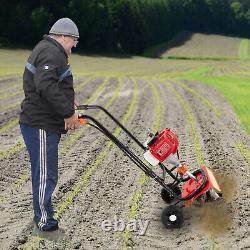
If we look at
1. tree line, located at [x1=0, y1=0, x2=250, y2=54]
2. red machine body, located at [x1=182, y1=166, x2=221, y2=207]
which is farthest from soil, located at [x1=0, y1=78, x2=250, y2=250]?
tree line, located at [x1=0, y1=0, x2=250, y2=54]

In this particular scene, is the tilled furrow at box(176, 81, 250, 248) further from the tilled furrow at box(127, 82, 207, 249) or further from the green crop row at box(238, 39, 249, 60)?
the green crop row at box(238, 39, 249, 60)

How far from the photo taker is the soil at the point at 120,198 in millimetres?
5688

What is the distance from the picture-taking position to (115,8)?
6372 cm

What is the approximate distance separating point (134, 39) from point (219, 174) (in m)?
60.8

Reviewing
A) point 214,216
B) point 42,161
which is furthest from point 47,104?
point 214,216

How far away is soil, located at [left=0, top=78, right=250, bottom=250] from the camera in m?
5.69

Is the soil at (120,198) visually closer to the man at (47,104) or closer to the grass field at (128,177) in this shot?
the grass field at (128,177)

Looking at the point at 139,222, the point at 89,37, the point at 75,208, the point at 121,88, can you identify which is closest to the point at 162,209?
the point at 139,222

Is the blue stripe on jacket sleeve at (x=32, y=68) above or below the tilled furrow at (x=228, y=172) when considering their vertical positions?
above

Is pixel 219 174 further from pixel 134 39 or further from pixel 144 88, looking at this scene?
pixel 134 39

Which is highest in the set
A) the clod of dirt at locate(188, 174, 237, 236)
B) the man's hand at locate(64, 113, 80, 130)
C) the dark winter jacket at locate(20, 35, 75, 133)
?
the dark winter jacket at locate(20, 35, 75, 133)

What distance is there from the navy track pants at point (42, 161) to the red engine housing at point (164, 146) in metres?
1.39

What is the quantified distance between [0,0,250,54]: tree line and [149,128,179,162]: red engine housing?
162 ft

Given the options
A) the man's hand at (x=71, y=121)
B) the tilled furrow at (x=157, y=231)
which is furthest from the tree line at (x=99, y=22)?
the man's hand at (x=71, y=121)
